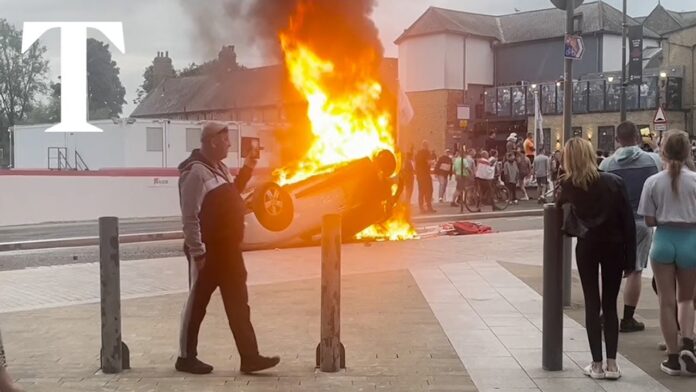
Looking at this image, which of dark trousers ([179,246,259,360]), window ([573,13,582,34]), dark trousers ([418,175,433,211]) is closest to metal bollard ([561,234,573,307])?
dark trousers ([179,246,259,360])

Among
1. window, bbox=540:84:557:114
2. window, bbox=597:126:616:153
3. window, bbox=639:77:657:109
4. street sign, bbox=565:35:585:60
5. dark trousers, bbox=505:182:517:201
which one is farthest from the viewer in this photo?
window, bbox=540:84:557:114

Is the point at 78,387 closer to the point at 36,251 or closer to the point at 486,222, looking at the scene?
the point at 36,251

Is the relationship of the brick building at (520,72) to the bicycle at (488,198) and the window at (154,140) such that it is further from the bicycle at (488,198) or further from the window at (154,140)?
the bicycle at (488,198)

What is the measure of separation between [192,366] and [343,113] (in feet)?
30.5

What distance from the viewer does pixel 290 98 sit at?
15.9m

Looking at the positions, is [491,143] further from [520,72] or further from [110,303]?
[110,303]

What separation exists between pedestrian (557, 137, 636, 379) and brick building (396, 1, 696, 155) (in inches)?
1723

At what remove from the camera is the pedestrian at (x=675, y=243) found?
16.9ft

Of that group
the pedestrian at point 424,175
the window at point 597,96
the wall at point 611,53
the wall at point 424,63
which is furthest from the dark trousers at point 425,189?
the wall at point 611,53

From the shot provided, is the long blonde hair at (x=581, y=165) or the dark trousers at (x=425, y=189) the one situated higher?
the long blonde hair at (x=581, y=165)

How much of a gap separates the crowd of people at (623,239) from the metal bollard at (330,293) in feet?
5.37

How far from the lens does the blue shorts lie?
5.14 meters

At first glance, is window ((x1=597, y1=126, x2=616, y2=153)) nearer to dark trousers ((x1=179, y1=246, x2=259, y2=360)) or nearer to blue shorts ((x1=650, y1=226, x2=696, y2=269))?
blue shorts ((x1=650, y1=226, x2=696, y2=269))

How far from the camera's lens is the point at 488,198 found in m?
20.8
